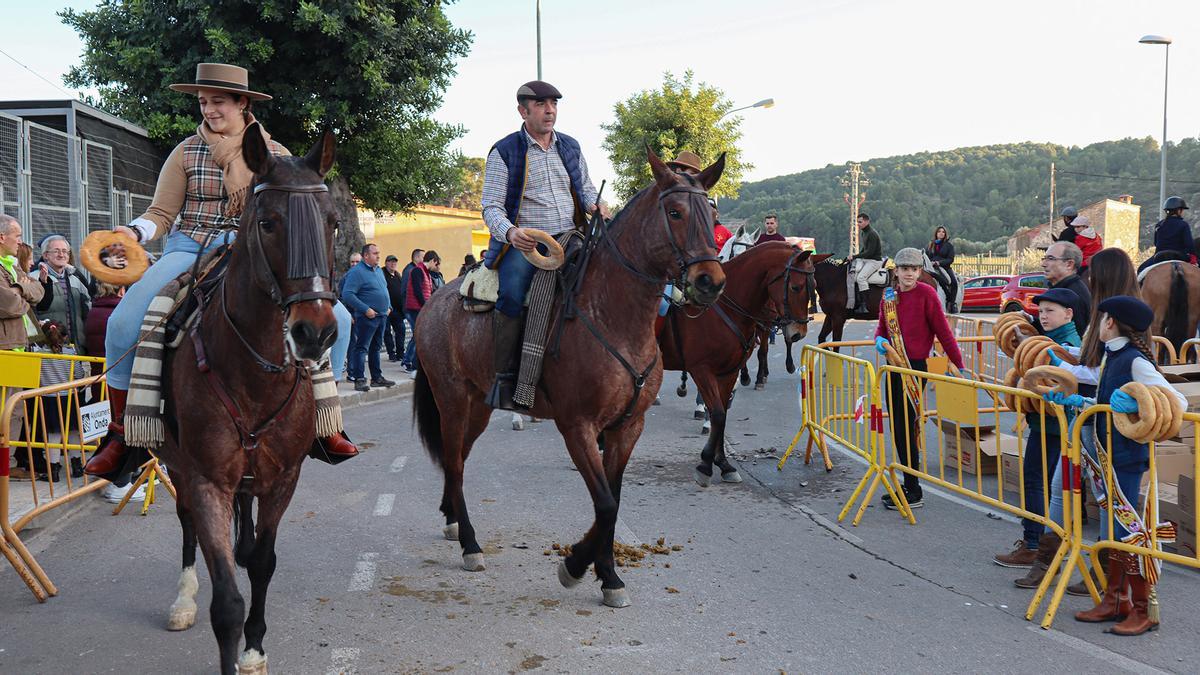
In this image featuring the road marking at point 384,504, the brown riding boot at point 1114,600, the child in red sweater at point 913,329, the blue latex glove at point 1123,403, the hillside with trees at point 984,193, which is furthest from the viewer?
the hillside with trees at point 984,193

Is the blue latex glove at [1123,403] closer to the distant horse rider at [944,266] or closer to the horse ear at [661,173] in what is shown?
the horse ear at [661,173]

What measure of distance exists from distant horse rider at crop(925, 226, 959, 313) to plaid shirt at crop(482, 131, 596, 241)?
14.3m

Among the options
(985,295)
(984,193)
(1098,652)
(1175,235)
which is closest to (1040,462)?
(1098,652)

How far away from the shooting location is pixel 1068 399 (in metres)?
5.12

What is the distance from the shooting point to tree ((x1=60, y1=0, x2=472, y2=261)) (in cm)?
1789

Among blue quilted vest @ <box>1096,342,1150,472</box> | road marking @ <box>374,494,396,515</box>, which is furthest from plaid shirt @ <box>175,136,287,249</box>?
blue quilted vest @ <box>1096,342,1150,472</box>

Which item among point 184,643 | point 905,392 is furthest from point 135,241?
point 905,392

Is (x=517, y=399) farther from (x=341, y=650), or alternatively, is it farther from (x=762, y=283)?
(x=762, y=283)

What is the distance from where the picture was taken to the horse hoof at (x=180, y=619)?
4.69 meters

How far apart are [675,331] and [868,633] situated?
483 cm

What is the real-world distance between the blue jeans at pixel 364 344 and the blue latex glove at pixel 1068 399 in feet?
36.1

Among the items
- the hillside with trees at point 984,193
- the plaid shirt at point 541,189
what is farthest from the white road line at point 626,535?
the hillside with trees at point 984,193

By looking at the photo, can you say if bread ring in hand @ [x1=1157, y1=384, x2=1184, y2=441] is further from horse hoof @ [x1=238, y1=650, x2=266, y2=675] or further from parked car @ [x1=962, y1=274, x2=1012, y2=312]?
parked car @ [x1=962, y1=274, x2=1012, y2=312]

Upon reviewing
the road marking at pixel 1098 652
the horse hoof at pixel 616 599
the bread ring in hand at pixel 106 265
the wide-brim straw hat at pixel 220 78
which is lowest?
the road marking at pixel 1098 652
